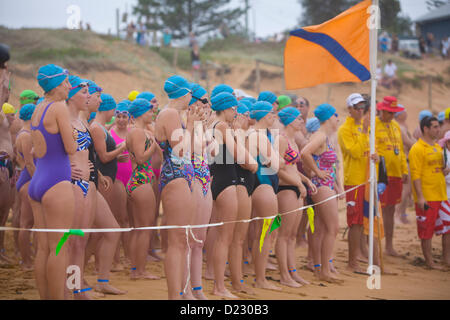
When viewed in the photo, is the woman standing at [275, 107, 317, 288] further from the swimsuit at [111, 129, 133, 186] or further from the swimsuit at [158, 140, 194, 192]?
the swimsuit at [111, 129, 133, 186]

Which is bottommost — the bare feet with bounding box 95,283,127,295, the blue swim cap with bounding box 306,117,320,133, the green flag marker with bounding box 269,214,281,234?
the bare feet with bounding box 95,283,127,295

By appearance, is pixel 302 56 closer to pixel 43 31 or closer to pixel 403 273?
pixel 403 273

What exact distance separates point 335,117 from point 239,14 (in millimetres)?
32910

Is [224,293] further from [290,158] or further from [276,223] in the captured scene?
[290,158]

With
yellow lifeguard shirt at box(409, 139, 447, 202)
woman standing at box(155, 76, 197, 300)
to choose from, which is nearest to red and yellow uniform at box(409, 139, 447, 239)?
yellow lifeguard shirt at box(409, 139, 447, 202)

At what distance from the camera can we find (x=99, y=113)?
252 inches

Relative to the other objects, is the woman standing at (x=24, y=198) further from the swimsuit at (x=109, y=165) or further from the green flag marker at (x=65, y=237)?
the green flag marker at (x=65, y=237)

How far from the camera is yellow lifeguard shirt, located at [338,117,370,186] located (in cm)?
747

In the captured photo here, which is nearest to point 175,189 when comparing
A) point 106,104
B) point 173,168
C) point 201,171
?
point 173,168

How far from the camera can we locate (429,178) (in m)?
7.97

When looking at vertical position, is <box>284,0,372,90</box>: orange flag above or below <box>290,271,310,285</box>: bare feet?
above

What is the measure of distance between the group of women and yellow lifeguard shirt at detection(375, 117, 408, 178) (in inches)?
45.3
